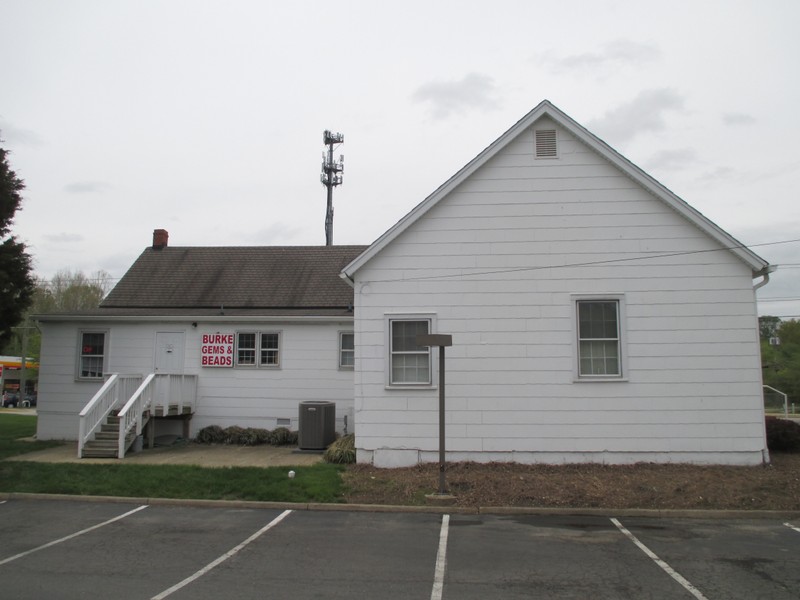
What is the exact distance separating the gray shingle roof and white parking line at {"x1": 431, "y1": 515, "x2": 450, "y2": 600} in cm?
947

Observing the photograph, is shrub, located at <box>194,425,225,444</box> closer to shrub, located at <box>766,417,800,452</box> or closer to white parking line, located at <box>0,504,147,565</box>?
white parking line, located at <box>0,504,147,565</box>

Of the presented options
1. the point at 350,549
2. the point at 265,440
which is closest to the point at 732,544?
the point at 350,549

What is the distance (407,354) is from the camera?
41.7 ft

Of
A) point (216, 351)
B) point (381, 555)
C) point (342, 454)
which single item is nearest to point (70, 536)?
point (381, 555)

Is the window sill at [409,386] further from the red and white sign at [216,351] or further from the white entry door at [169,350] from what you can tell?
the white entry door at [169,350]

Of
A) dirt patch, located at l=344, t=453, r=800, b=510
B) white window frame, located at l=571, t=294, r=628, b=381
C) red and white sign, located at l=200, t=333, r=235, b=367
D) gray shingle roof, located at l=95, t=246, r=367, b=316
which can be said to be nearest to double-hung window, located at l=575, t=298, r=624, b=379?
white window frame, located at l=571, t=294, r=628, b=381

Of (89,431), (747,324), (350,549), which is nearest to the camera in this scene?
(350,549)

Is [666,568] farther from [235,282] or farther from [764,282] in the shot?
[235,282]

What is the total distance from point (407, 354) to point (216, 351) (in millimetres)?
7067

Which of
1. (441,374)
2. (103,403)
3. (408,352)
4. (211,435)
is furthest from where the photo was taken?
(211,435)

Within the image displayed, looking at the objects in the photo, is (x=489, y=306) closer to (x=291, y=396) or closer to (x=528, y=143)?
(x=528, y=143)

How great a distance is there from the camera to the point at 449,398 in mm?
12352

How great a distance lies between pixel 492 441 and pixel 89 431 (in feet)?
30.9

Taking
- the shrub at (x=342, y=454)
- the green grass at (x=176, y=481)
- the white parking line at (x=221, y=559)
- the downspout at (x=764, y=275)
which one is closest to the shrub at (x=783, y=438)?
the downspout at (x=764, y=275)
